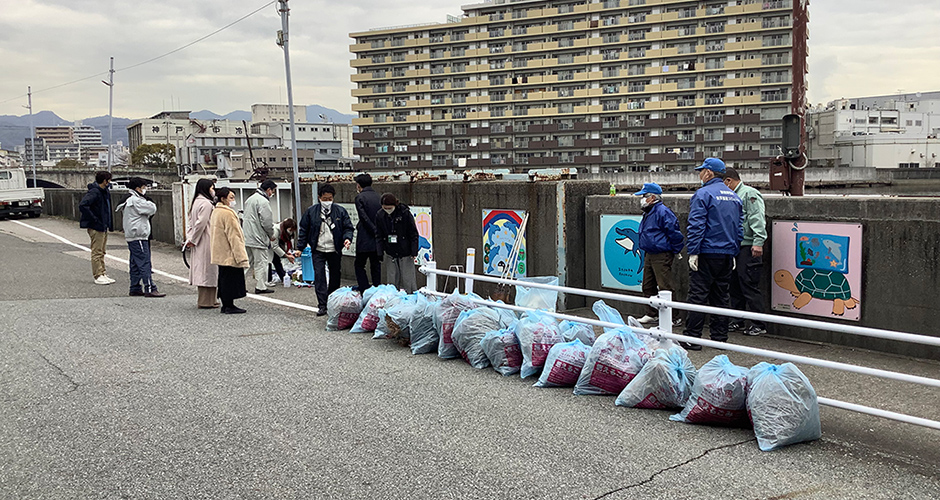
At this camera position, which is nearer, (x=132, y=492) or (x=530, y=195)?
(x=132, y=492)

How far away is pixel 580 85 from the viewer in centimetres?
8562

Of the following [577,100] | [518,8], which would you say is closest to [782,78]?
[577,100]

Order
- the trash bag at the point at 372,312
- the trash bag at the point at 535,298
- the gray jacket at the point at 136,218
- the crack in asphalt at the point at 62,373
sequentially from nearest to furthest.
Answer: the crack in asphalt at the point at 62,373 → the trash bag at the point at 535,298 → the trash bag at the point at 372,312 → the gray jacket at the point at 136,218

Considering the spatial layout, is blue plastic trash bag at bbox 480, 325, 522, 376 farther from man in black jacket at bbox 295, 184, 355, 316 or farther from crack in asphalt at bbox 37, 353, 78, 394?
man in black jacket at bbox 295, 184, 355, 316

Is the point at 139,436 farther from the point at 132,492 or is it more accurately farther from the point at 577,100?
the point at 577,100

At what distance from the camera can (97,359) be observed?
747 centimetres

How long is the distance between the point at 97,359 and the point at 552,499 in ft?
17.8

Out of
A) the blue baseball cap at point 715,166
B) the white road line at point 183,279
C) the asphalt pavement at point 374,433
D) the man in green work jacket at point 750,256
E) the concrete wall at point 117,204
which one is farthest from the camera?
the concrete wall at point 117,204

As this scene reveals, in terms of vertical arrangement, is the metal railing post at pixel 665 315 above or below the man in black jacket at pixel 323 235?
below

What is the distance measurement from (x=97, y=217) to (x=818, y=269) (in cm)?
1174

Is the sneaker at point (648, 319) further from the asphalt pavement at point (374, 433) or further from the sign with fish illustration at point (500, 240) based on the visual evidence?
the sign with fish illustration at point (500, 240)

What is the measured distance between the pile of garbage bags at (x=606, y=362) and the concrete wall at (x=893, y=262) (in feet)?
8.09

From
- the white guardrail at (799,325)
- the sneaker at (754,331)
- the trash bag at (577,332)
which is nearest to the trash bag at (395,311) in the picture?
the white guardrail at (799,325)

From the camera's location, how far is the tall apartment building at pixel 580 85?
77.6m
